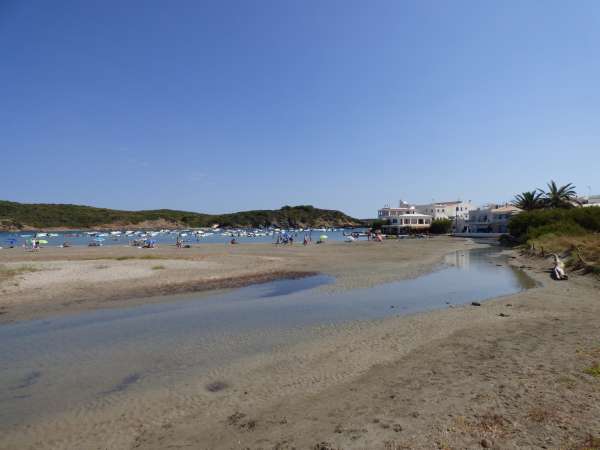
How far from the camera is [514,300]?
→ 18562mm

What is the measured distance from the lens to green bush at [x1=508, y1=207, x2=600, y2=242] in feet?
152

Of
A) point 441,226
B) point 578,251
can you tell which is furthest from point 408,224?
point 578,251

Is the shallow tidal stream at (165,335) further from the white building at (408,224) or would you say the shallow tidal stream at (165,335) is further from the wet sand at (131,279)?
the white building at (408,224)

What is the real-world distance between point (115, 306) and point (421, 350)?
15030mm

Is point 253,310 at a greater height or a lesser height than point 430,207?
lesser

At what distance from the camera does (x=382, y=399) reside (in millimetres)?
7641

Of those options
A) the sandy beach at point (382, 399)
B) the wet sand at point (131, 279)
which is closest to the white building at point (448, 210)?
the wet sand at point (131, 279)

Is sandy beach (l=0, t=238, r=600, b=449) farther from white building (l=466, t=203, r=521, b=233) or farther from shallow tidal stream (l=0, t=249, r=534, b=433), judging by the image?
white building (l=466, t=203, r=521, b=233)

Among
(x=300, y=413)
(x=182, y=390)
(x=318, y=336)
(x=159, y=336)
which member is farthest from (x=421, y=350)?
(x=159, y=336)

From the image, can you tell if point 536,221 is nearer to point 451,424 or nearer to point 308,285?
point 308,285

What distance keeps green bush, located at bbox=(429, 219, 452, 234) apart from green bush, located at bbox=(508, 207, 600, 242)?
4534 centimetres

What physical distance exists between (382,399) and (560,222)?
171ft

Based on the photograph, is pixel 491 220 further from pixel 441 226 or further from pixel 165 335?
pixel 165 335

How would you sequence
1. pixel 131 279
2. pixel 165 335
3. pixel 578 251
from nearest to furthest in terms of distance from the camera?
pixel 165 335, pixel 131 279, pixel 578 251
